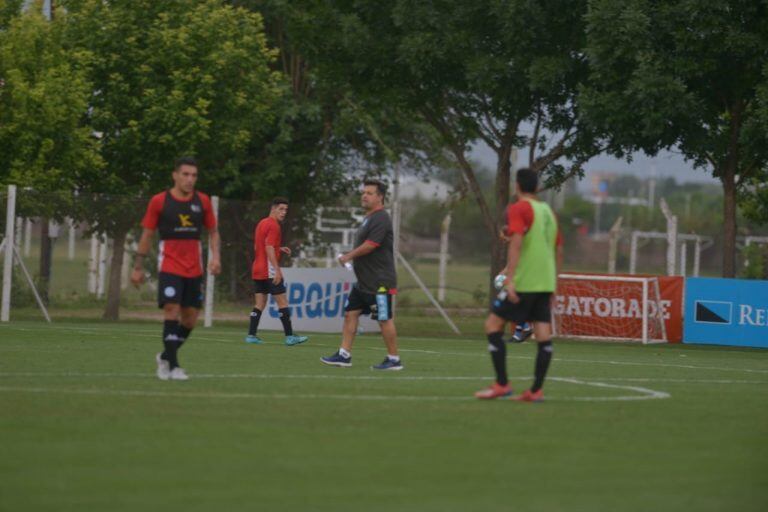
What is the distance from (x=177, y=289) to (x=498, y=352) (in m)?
3.04

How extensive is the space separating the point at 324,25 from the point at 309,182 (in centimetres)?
1081

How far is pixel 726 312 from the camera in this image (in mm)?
24812

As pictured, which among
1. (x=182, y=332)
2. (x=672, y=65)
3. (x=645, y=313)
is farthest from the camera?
(x=645, y=313)

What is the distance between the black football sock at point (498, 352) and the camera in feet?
37.2

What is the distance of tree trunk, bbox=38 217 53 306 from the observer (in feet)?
87.9

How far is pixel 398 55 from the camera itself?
2705 centimetres

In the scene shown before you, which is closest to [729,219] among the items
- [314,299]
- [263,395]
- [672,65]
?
[672,65]

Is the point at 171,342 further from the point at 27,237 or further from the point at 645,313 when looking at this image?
the point at 27,237

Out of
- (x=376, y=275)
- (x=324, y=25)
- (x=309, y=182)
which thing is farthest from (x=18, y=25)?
(x=376, y=275)

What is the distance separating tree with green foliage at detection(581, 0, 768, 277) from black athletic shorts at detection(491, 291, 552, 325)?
12.4 meters

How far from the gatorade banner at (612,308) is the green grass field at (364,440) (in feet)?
34.6

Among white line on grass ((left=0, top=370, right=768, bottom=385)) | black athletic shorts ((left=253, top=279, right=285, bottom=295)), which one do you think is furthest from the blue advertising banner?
white line on grass ((left=0, top=370, right=768, bottom=385))

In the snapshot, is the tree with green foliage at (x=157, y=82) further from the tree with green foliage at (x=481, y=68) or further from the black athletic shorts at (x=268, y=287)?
the black athletic shorts at (x=268, y=287)

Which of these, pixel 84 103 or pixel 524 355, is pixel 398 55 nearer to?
pixel 84 103
